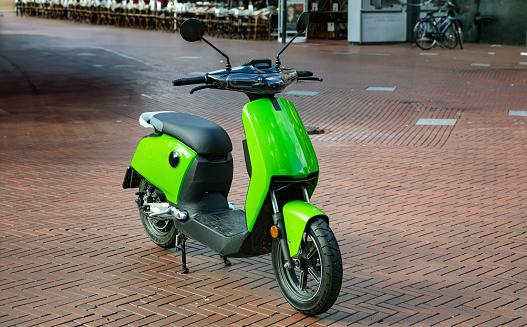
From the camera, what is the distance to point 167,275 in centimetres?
483

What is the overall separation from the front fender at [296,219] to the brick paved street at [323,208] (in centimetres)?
44

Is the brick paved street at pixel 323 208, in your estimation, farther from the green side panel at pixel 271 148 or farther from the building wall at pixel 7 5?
the building wall at pixel 7 5

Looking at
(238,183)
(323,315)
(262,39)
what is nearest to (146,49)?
(262,39)

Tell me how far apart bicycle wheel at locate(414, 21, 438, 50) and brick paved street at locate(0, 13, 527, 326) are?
6.92m

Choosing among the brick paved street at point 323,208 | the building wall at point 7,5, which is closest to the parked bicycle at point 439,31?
the brick paved street at point 323,208

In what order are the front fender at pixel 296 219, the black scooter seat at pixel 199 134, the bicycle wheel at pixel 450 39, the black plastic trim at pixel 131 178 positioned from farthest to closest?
the bicycle wheel at pixel 450 39 < the black plastic trim at pixel 131 178 < the black scooter seat at pixel 199 134 < the front fender at pixel 296 219

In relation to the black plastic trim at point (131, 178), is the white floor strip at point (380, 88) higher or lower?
lower

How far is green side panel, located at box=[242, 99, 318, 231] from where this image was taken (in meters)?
4.14

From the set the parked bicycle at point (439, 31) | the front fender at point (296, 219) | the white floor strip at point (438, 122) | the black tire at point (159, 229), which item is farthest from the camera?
the parked bicycle at point (439, 31)

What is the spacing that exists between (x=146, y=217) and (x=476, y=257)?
2423mm

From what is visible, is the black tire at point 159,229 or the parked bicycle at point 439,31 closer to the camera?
the black tire at point 159,229

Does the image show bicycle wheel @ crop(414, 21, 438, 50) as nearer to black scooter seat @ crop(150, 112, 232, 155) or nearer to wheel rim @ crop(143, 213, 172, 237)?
wheel rim @ crop(143, 213, 172, 237)

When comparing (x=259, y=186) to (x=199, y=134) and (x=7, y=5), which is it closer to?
(x=199, y=134)

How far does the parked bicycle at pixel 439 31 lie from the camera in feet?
72.0
